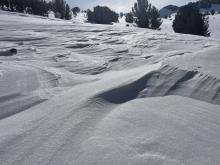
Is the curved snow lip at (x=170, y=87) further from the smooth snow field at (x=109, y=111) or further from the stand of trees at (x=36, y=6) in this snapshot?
the stand of trees at (x=36, y=6)

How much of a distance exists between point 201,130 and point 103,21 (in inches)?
847

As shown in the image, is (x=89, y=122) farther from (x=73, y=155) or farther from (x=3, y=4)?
(x=3, y=4)

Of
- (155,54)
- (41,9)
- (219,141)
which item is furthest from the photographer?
(41,9)

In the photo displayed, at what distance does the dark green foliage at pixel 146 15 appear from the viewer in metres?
18.8

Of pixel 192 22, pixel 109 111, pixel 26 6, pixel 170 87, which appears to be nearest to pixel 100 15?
pixel 26 6

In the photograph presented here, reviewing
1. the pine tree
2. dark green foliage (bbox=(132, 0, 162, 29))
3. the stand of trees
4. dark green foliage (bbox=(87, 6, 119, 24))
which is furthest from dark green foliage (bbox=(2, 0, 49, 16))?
the pine tree

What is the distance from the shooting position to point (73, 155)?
89 cm

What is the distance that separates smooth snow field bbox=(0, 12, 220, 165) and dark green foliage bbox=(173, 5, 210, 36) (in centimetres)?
1371

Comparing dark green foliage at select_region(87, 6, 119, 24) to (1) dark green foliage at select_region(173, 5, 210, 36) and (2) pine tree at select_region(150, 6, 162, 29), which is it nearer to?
(2) pine tree at select_region(150, 6, 162, 29)

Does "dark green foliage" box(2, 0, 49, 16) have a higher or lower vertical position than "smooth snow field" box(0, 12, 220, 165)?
higher

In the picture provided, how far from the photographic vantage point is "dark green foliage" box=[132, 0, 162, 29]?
1881 cm

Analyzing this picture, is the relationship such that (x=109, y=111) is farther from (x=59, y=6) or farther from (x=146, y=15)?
(x=59, y=6)

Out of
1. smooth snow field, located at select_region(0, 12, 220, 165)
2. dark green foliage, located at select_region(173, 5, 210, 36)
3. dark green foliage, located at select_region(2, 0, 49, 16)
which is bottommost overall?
smooth snow field, located at select_region(0, 12, 220, 165)

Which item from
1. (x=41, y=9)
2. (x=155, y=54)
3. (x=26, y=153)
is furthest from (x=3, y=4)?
(x=26, y=153)
